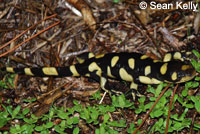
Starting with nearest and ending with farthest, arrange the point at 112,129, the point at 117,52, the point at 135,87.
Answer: the point at 112,129, the point at 135,87, the point at 117,52

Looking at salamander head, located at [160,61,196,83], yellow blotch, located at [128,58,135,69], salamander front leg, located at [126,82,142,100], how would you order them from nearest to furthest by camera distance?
salamander head, located at [160,61,196,83] < salamander front leg, located at [126,82,142,100] < yellow blotch, located at [128,58,135,69]

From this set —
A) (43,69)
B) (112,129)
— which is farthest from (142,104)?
(43,69)

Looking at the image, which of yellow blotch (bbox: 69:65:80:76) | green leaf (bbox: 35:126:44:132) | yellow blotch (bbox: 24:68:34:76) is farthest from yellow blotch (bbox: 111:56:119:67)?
green leaf (bbox: 35:126:44:132)

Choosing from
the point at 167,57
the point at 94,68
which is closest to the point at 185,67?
the point at 167,57

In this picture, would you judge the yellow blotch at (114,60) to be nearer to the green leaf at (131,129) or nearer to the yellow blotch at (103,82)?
the yellow blotch at (103,82)

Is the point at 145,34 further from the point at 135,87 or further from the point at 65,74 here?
the point at 65,74

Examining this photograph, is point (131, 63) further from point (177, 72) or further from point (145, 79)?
point (177, 72)

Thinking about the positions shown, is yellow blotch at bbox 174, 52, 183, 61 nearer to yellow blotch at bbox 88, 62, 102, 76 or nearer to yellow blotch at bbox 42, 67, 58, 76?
yellow blotch at bbox 88, 62, 102, 76

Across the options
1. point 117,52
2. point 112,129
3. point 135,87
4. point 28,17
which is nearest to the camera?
point 112,129
